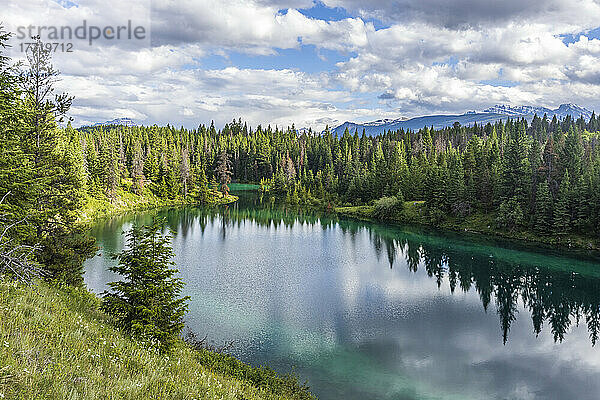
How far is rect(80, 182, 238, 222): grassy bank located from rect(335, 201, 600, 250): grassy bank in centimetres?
3611

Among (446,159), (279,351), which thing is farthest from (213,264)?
(446,159)

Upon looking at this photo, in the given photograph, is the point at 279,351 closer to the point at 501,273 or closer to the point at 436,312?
the point at 436,312

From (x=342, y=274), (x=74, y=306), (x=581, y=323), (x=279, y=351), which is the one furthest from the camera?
(x=342, y=274)

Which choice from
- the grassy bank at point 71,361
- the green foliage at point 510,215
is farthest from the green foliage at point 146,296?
the green foliage at point 510,215

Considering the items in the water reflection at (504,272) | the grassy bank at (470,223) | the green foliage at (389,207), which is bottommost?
the water reflection at (504,272)

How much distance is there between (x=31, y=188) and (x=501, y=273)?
4789cm

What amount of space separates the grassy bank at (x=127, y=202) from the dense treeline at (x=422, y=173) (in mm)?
2449

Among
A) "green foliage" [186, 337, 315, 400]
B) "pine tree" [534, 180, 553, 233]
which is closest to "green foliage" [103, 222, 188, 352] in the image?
"green foliage" [186, 337, 315, 400]

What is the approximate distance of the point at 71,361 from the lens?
8.96m

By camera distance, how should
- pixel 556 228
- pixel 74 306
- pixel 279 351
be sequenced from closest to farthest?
pixel 74 306, pixel 279 351, pixel 556 228

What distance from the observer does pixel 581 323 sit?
33.9 m

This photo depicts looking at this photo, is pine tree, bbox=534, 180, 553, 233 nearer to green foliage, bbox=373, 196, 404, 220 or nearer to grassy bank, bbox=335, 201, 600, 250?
grassy bank, bbox=335, 201, 600, 250

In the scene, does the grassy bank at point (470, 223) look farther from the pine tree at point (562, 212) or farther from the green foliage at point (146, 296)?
the green foliage at point (146, 296)

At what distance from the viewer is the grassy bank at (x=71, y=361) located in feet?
24.2
